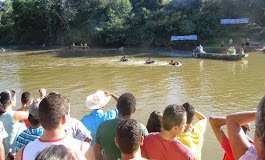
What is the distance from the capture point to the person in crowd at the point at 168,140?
2.64 metres

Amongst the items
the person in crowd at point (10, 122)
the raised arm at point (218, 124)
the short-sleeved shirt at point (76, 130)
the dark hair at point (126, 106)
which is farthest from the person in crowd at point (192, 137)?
the person in crowd at point (10, 122)

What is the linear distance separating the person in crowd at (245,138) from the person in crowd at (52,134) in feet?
4.62

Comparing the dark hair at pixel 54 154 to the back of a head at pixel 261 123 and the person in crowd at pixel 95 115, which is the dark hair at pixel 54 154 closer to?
the back of a head at pixel 261 123

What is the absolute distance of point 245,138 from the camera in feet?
6.54

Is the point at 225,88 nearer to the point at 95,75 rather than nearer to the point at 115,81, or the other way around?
the point at 115,81

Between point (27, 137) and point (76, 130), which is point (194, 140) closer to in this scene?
point (76, 130)

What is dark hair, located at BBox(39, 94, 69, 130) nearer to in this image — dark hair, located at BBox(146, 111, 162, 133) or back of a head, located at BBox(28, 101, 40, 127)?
back of a head, located at BBox(28, 101, 40, 127)

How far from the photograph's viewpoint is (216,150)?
5.90 m

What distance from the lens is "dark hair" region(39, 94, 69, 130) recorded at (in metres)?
2.39

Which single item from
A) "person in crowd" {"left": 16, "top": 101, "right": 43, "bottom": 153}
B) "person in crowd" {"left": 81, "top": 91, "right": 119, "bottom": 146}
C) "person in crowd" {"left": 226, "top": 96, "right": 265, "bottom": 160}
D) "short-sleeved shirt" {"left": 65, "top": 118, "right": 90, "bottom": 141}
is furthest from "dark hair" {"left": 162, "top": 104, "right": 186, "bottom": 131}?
"person in crowd" {"left": 16, "top": 101, "right": 43, "bottom": 153}

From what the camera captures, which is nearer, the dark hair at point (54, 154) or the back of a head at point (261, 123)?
the back of a head at point (261, 123)

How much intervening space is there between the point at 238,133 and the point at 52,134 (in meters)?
1.79

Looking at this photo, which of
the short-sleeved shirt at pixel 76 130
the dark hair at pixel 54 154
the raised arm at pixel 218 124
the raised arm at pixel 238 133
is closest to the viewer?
the dark hair at pixel 54 154

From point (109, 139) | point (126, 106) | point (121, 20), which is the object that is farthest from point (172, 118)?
point (121, 20)
